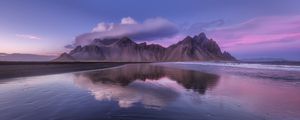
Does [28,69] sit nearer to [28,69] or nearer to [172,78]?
[28,69]

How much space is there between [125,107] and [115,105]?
663 mm

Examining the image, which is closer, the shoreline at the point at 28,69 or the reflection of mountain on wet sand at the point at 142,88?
the reflection of mountain on wet sand at the point at 142,88

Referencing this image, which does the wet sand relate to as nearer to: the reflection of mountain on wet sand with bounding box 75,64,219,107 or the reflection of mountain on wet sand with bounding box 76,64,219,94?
the reflection of mountain on wet sand with bounding box 76,64,219,94

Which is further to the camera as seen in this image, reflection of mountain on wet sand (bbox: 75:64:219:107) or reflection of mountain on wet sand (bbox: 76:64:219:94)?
reflection of mountain on wet sand (bbox: 76:64:219:94)

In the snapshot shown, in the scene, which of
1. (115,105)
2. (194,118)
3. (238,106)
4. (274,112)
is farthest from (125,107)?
(274,112)

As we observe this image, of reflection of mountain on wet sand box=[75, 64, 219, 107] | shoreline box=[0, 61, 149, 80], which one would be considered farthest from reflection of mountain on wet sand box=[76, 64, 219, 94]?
shoreline box=[0, 61, 149, 80]

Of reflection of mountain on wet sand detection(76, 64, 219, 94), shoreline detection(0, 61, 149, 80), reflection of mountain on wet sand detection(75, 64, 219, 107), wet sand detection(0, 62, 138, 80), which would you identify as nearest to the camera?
reflection of mountain on wet sand detection(75, 64, 219, 107)

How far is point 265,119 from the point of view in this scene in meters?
8.22

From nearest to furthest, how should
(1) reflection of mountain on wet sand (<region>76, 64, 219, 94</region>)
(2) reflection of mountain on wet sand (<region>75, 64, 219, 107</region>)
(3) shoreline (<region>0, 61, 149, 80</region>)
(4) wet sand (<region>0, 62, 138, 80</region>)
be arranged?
(2) reflection of mountain on wet sand (<region>75, 64, 219, 107</region>)
(1) reflection of mountain on wet sand (<region>76, 64, 219, 94</region>)
(3) shoreline (<region>0, 61, 149, 80</region>)
(4) wet sand (<region>0, 62, 138, 80</region>)

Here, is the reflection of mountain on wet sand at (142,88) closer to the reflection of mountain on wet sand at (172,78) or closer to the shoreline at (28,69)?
the reflection of mountain on wet sand at (172,78)

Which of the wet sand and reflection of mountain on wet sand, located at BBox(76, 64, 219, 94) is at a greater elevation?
the wet sand

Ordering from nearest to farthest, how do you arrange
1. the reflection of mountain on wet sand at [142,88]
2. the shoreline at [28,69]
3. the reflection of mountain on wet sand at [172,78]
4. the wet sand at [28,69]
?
the reflection of mountain on wet sand at [142,88] < the reflection of mountain on wet sand at [172,78] < the shoreline at [28,69] < the wet sand at [28,69]

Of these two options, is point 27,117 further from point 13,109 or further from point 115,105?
point 115,105

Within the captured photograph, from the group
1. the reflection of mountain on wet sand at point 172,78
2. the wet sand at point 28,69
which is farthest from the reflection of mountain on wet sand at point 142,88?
the wet sand at point 28,69
